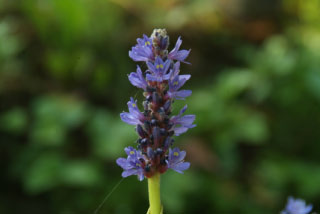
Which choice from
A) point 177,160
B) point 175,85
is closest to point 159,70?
point 175,85

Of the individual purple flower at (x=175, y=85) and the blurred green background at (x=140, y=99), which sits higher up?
the blurred green background at (x=140, y=99)

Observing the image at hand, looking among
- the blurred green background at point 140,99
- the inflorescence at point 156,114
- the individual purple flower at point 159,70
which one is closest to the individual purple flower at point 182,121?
the inflorescence at point 156,114

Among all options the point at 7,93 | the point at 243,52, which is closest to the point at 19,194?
the point at 7,93

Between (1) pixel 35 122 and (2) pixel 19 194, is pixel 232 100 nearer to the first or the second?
(1) pixel 35 122

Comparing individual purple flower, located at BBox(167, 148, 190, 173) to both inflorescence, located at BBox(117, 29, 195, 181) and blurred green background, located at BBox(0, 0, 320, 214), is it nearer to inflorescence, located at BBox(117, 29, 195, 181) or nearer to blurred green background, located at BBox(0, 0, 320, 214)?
inflorescence, located at BBox(117, 29, 195, 181)

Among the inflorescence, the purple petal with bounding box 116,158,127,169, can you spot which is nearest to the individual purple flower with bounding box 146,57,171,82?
the inflorescence

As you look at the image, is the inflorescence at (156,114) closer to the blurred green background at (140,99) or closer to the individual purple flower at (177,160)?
the individual purple flower at (177,160)

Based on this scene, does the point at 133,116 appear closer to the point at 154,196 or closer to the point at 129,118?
the point at 129,118
